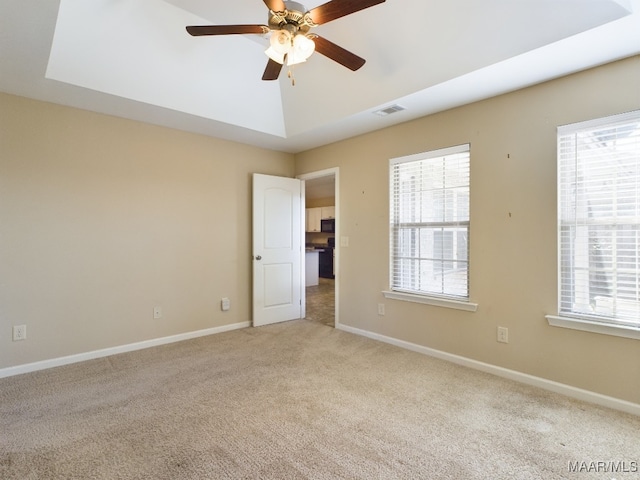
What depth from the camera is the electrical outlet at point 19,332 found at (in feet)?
9.39

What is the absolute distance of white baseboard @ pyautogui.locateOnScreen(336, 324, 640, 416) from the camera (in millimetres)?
2266

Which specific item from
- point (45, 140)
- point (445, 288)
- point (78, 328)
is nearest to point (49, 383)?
point (78, 328)

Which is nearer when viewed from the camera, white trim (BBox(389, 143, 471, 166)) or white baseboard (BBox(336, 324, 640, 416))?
white baseboard (BBox(336, 324, 640, 416))

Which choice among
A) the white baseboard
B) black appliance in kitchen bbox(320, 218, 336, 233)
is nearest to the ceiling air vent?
the white baseboard

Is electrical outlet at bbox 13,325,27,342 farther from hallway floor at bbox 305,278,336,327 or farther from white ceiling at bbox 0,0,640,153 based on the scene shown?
hallway floor at bbox 305,278,336,327

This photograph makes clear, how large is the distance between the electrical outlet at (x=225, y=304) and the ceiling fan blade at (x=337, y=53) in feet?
10.1

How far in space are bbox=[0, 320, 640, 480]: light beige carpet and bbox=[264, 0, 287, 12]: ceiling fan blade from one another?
242 centimetres

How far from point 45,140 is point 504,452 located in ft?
13.9

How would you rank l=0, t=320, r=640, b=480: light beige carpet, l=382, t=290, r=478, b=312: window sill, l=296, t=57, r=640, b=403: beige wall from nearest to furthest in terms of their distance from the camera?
1. l=0, t=320, r=640, b=480: light beige carpet
2. l=296, t=57, r=640, b=403: beige wall
3. l=382, t=290, r=478, b=312: window sill

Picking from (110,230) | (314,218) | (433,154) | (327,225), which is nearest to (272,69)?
(433,154)

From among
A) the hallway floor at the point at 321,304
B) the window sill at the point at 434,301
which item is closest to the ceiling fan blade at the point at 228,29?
the window sill at the point at 434,301

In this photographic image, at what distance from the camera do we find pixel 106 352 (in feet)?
10.8

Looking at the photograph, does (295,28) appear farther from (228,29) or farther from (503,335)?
(503,335)

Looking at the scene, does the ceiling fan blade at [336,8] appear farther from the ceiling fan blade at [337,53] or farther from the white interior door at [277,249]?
the white interior door at [277,249]
